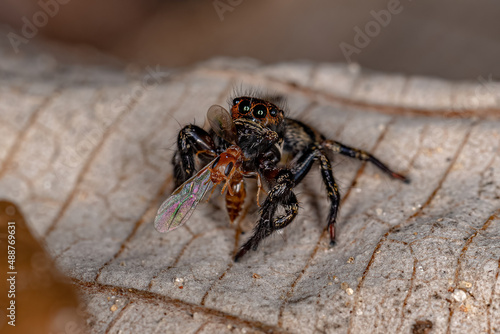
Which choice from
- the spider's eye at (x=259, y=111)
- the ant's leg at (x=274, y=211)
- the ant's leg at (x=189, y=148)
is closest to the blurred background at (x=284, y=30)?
the spider's eye at (x=259, y=111)

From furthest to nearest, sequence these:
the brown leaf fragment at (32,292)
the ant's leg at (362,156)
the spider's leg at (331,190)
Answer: the ant's leg at (362,156) → the spider's leg at (331,190) → the brown leaf fragment at (32,292)

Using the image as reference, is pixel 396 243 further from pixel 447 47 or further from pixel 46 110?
pixel 447 47

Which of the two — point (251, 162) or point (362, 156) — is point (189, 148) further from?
point (362, 156)

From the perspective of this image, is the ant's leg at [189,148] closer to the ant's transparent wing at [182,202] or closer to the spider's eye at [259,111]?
the ant's transparent wing at [182,202]

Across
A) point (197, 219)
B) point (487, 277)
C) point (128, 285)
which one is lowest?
point (487, 277)

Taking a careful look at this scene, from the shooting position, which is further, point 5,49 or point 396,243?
point 5,49

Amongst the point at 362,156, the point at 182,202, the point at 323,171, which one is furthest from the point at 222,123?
the point at 362,156

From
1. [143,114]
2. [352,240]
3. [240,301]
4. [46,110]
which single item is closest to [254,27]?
[143,114]
